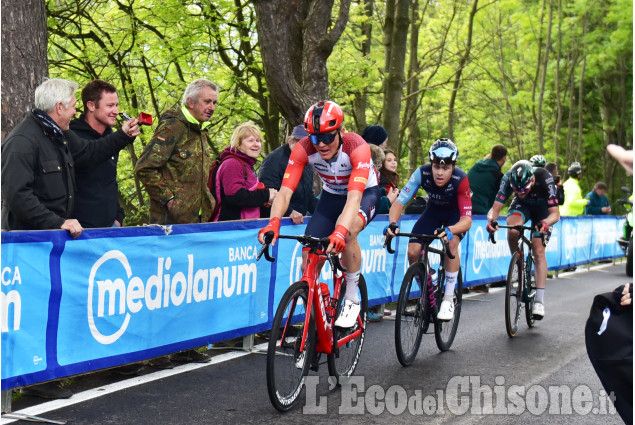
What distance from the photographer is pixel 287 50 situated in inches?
500

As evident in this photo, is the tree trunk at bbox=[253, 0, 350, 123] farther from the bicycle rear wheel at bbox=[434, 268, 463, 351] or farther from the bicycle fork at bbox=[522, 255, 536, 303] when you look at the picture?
the bicycle rear wheel at bbox=[434, 268, 463, 351]

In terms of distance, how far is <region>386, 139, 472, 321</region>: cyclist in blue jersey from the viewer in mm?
7996

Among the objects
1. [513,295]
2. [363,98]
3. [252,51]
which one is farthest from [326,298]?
[363,98]

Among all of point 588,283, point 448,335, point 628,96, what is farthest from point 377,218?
point 628,96

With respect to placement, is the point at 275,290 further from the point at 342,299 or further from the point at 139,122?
the point at 139,122

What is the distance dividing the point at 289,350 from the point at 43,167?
220 centimetres

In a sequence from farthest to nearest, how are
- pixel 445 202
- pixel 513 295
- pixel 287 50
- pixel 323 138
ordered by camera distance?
pixel 287 50 < pixel 513 295 < pixel 445 202 < pixel 323 138

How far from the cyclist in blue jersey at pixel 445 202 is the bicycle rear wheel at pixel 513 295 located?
1253 millimetres

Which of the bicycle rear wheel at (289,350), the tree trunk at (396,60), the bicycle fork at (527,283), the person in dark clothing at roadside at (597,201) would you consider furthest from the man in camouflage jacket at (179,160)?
the person in dark clothing at roadside at (597,201)

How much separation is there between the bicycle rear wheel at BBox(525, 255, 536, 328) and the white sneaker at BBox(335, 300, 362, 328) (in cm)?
382

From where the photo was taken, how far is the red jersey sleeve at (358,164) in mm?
6316

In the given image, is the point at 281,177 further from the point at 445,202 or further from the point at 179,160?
the point at 445,202

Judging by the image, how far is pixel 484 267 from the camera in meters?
14.0

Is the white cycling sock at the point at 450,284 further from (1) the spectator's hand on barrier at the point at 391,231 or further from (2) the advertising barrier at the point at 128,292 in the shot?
(2) the advertising barrier at the point at 128,292
